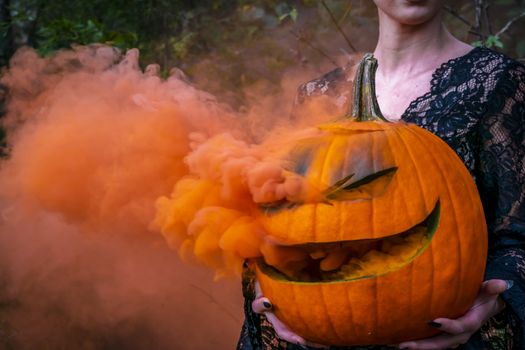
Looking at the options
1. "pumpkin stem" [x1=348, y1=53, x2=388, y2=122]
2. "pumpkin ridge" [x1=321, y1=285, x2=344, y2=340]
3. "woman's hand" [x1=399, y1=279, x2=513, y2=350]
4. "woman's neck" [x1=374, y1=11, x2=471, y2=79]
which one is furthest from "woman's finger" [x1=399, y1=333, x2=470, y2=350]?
"woman's neck" [x1=374, y1=11, x2=471, y2=79]

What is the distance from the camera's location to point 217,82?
13.7 ft

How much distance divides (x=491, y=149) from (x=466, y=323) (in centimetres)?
45

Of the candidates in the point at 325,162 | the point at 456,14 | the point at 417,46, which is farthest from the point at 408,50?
the point at 456,14

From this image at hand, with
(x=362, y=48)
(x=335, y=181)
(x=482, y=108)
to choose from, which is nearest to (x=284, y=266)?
(x=335, y=181)

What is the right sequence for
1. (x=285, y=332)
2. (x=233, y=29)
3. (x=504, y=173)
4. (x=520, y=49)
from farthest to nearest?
(x=233, y=29) < (x=520, y=49) < (x=504, y=173) < (x=285, y=332)

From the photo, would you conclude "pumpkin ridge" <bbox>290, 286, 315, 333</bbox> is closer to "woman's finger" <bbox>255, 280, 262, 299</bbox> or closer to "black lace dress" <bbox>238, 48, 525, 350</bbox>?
"woman's finger" <bbox>255, 280, 262, 299</bbox>

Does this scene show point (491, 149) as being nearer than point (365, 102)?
No

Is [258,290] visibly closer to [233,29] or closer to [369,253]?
[369,253]

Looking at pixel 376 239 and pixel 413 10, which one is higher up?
pixel 413 10

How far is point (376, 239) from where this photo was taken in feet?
4.30

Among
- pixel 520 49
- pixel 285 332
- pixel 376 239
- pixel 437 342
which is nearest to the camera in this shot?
pixel 376 239

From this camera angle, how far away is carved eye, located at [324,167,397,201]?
4.33 feet

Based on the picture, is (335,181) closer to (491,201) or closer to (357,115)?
(357,115)

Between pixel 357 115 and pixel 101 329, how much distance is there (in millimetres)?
2077
